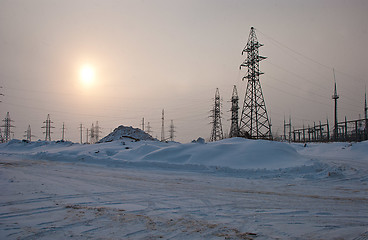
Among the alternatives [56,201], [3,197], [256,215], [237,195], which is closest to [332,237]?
[256,215]

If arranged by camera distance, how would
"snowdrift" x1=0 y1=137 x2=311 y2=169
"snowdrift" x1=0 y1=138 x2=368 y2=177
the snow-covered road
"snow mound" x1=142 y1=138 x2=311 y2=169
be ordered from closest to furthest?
Result: the snow-covered road → "snowdrift" x1=0 y1=138 x2=368 y2=177 → "snow mound" x1=142 y1=138 x2=311 y2=169 → "snowdrift" x1=0 y1=137 x2=311 y2=169

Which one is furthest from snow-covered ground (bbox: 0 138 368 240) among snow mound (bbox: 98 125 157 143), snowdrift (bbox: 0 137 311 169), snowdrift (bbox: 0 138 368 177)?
snow mound (bbox: 98 125 157 143)

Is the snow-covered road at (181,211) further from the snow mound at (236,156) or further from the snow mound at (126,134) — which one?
the snow mound at (126,134)

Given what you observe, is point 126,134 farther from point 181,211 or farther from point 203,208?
point 181,211

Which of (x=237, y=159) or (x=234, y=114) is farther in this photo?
(x=234, y=114)

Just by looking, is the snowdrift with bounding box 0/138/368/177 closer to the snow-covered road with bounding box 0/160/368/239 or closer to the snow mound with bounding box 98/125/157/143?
the snow-covered road with bounding box 0/160/368/239

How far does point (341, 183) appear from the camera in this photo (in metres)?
9.25

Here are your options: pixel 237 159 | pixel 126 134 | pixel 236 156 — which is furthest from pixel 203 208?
pixel 126 134

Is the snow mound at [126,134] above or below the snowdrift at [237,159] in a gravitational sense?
above

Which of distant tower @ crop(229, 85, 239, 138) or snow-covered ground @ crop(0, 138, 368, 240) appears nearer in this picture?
snow-covered ground @ crop(0, 138, 368, 240)

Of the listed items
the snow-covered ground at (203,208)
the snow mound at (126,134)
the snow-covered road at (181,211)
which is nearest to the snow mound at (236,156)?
the snow-covered ground at (203,208)

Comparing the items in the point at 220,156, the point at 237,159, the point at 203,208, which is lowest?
the point at 203,208

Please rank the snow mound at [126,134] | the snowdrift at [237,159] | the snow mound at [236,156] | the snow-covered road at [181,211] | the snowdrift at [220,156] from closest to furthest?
the snow-covered road at [181,211] → the snowdrift at [237,159] → the snow mound at [236,156] → the snowdrift at [220,156] → the snow mound at [126,134]

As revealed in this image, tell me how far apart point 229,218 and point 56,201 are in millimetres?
4205
